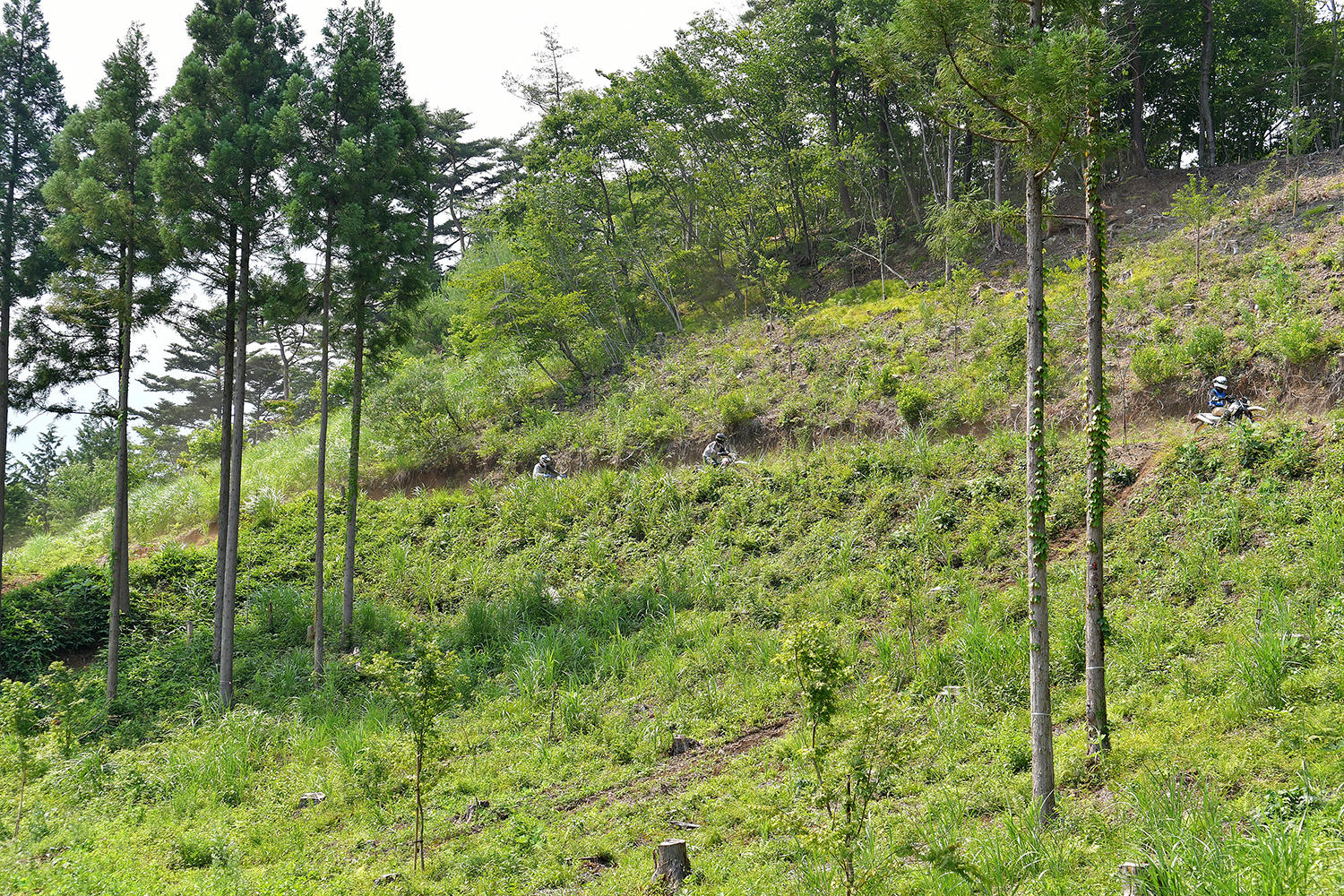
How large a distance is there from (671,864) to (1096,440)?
4.67m

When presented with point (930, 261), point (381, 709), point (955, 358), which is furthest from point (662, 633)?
point (930, 261)

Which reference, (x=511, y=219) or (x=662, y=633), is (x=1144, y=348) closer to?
(x=662, y=633)

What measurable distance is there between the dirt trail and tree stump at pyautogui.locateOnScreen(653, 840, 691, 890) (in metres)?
→ 1.89

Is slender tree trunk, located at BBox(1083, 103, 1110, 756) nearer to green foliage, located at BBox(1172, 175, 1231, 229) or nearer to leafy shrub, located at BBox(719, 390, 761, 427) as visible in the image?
green foliage, located at BBox(1172, 175, 1231, 229)

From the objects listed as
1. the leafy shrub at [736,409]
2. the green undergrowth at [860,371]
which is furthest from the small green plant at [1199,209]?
the leafy shrub at [736,409]

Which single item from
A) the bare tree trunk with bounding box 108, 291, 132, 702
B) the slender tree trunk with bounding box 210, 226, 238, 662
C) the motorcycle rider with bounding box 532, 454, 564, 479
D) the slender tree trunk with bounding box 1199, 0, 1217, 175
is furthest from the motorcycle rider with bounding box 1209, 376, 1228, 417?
the bare tree trunk with bounding box 108, 291, 132, 702

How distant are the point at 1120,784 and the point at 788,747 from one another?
317 cm

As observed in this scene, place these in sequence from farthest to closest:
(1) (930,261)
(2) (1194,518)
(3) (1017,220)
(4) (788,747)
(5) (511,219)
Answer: (5) (511,219)
(1) (930,261)
(2) (1194,518)
(4) (788,747)
(3) (1017,220)

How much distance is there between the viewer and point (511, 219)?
28.7 m

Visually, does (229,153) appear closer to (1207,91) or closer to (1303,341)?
(1303,341)

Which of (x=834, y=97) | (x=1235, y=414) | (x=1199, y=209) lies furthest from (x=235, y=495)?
(x=834, y=97)

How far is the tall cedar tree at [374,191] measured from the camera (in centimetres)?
1477

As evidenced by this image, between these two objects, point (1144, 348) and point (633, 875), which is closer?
point (633, 875)

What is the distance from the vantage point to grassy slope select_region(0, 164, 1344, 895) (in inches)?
237
